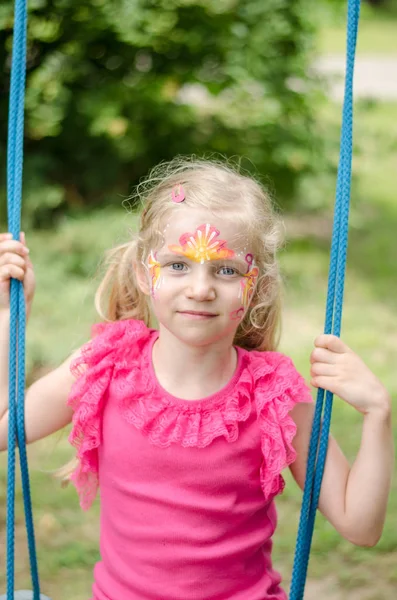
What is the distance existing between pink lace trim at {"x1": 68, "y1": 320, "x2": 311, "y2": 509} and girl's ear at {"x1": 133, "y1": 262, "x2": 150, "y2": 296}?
0.15 metres

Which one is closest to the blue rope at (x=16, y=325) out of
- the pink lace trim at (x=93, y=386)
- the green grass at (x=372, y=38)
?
the pink lace trim at (x=93, y=386)

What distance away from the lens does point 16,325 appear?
2.23m

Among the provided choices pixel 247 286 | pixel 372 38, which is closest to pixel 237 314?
pixel 247 286

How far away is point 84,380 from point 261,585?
70cm

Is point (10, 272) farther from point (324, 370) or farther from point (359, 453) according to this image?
point (359, 453)

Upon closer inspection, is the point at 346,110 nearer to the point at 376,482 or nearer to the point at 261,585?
the point at 376,482

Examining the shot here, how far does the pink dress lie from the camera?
2178 millimetres

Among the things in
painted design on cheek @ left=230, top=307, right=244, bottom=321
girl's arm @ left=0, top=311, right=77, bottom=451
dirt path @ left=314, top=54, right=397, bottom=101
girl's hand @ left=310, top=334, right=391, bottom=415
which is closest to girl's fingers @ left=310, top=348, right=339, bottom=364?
girl's hand @ left=310, top=334, right=391, bottom=415

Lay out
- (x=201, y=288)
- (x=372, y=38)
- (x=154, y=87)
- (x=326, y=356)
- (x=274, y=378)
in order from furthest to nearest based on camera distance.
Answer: (x=372, y=38) → (x=154, y=87) → (x=274, y=378) → (x=326, y=356) → (x=201, y=288)

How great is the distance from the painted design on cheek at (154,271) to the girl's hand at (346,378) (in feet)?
1.38

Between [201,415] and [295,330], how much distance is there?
13.0 feet

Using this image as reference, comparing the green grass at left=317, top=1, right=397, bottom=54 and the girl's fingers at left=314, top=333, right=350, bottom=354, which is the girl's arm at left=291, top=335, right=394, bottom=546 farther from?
the green grass at left=317, top=1, right=397, bottom=54

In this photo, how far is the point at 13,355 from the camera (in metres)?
2.22

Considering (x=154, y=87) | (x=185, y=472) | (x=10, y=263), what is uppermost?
(x=154, y=87)
